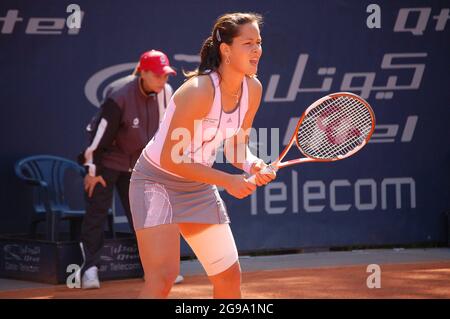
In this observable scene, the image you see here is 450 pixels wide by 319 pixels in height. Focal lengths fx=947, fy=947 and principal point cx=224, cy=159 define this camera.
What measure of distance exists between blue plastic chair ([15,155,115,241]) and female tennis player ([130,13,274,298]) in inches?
125

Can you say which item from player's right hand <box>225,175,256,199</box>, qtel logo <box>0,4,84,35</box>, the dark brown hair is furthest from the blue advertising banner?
player's right hand <box>225,175,256,199</box>

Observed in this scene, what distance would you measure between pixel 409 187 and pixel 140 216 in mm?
4891

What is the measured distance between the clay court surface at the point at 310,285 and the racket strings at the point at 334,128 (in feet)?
5.58

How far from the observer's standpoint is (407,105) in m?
8.65

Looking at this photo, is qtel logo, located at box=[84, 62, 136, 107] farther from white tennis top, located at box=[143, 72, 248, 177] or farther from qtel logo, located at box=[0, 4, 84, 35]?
white tennis top, located at box=[143, 72, 248, 177]

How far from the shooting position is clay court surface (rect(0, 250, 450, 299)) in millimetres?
6430

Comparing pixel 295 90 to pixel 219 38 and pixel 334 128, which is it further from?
pixel 219 38

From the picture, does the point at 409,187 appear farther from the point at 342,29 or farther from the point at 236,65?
the point at 236,65

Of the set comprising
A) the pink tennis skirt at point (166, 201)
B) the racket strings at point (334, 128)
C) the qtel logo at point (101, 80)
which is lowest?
the pink tennis skirt at point (166, 201)

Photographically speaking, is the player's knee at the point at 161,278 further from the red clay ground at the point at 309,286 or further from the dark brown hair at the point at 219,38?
the red clay ground at the point at 309,286

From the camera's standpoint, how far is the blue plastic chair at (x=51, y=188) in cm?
739

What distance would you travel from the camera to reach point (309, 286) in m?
→ 6.76

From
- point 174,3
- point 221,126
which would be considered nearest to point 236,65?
point 221,126

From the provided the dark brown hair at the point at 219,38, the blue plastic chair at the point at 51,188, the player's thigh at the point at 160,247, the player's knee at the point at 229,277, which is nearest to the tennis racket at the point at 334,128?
the dark brown hair at the point at 219,38
